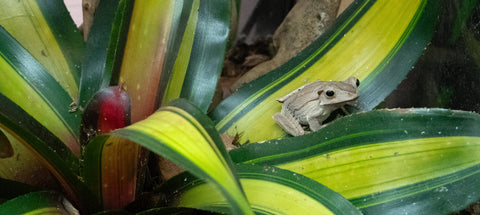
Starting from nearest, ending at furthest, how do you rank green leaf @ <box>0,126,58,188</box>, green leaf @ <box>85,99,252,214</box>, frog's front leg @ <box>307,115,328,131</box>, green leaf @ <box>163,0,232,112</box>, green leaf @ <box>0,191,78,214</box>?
green leaf @ <box>85,99,252,214</box>
green leaf @ <box>0,191,78,214</box>
green leaf @ <box>0,126,58,188</box>
green leaf @ <box>163,0,232,112</box>
frog's front leg @ <box>307,115,328,131</box>

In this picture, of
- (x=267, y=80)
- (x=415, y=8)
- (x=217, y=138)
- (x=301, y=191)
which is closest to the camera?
(x=217, y=138)

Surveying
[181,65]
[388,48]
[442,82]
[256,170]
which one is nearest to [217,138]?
[256,170]

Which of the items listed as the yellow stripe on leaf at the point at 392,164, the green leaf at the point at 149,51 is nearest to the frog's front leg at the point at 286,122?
the yellow stripe on leaf at the point at 392,164

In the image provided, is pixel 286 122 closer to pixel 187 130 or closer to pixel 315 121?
pixel 315 121

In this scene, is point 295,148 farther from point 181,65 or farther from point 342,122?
point 181,65

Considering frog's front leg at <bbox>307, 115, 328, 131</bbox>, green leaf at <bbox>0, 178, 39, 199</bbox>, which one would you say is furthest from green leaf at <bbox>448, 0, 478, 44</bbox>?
green leaf at <bbox>0, 178, 39, 199</bbox>

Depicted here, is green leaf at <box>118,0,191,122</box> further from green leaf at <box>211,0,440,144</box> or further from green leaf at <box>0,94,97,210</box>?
green leaf at <box>211,0,440,144</box>

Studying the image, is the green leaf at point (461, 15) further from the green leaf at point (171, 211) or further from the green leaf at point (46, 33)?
the green leaf at point (46, 33)
